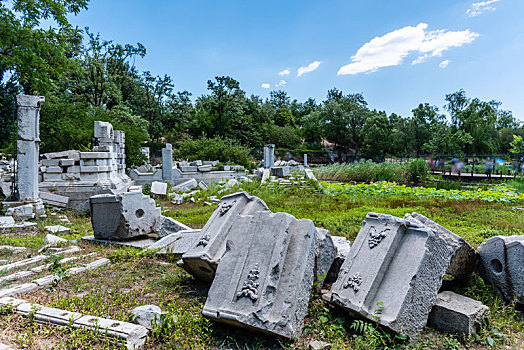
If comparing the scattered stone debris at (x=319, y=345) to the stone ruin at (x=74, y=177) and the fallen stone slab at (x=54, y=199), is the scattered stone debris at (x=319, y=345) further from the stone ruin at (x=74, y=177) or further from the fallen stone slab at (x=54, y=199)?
the fallen stone slab at (x=54, y=199)

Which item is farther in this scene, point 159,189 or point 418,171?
point 418,171

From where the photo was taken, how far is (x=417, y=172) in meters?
16.8

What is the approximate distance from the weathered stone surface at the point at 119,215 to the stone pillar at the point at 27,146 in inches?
174

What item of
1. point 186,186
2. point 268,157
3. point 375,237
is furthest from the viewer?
point 268,157

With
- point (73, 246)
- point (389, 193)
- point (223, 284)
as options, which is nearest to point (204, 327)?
point (223, 284)

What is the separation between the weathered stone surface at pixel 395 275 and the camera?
278 cm

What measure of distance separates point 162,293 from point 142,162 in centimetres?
1401

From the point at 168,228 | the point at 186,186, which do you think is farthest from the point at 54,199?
the point at 168,228

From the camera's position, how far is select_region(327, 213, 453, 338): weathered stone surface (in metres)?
2.78

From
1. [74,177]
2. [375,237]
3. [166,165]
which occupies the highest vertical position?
[166,165]

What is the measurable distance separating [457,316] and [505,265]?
1.06 meters

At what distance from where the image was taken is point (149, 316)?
2.90 metres

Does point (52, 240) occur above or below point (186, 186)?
below

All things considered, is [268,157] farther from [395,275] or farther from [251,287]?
[251,287]
